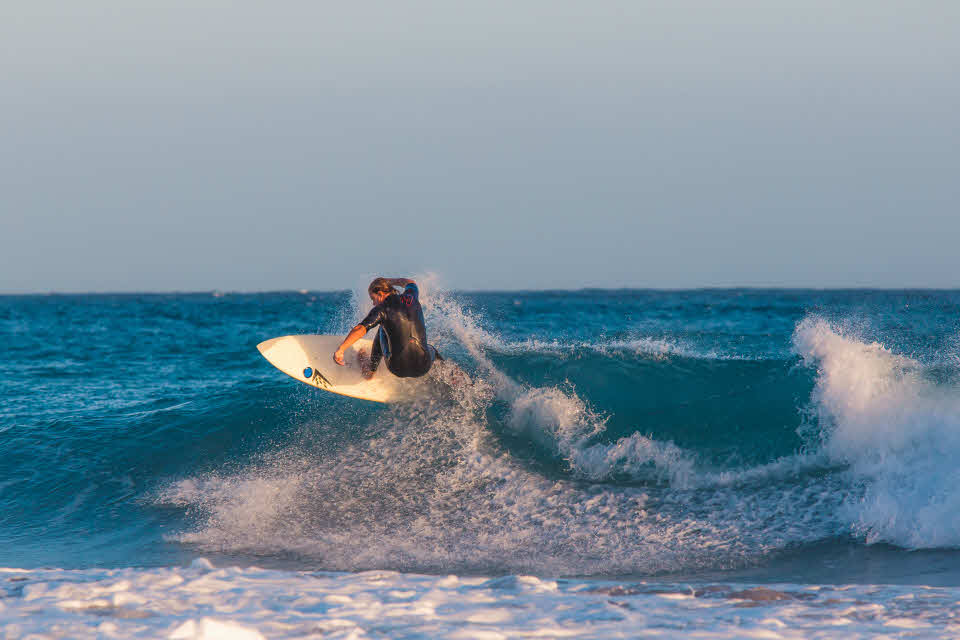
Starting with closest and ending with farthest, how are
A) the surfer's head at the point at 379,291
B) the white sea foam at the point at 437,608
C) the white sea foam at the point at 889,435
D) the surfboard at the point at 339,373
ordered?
the white sea foam at the point at 437,608 → the white sea foam at the point at 889,435 → the surfer's head at the point at 379,291 → the surfboard at the point at 339,373

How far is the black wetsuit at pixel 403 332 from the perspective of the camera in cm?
807

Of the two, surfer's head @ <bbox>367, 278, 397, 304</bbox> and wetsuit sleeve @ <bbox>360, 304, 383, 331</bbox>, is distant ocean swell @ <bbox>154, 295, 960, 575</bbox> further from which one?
surfer's head @ <bbox>367, 278, 397, 304</bbox>

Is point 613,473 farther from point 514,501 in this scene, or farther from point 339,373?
point 339,373

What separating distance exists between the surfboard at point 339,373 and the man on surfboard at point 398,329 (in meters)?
0.71

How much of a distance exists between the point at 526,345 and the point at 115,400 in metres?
6.71

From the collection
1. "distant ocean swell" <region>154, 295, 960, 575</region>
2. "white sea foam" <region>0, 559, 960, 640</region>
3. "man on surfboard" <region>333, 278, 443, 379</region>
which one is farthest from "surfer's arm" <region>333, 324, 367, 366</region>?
"white sea foam" <region>0, 559, 960, 640</region>

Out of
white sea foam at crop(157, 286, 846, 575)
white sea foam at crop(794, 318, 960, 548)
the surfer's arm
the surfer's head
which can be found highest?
the surfer's head

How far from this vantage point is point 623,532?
656 centimetres

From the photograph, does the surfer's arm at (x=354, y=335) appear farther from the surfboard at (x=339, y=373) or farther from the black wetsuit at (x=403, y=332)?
the surfboard at (x=339, y=373)

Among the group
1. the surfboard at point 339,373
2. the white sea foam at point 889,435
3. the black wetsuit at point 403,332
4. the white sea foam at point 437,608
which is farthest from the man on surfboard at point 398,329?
the white sea foam at point 889,435

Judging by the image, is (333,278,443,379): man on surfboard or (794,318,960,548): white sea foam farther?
(333,278,443,379): man on surfboard

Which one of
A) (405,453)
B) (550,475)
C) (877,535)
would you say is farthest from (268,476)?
(877,535)

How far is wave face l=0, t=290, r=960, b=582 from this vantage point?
6258 millimetres

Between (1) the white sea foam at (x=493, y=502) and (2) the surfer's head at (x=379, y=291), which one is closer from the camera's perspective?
(1) the white sea foam at (x=493, y=502)
